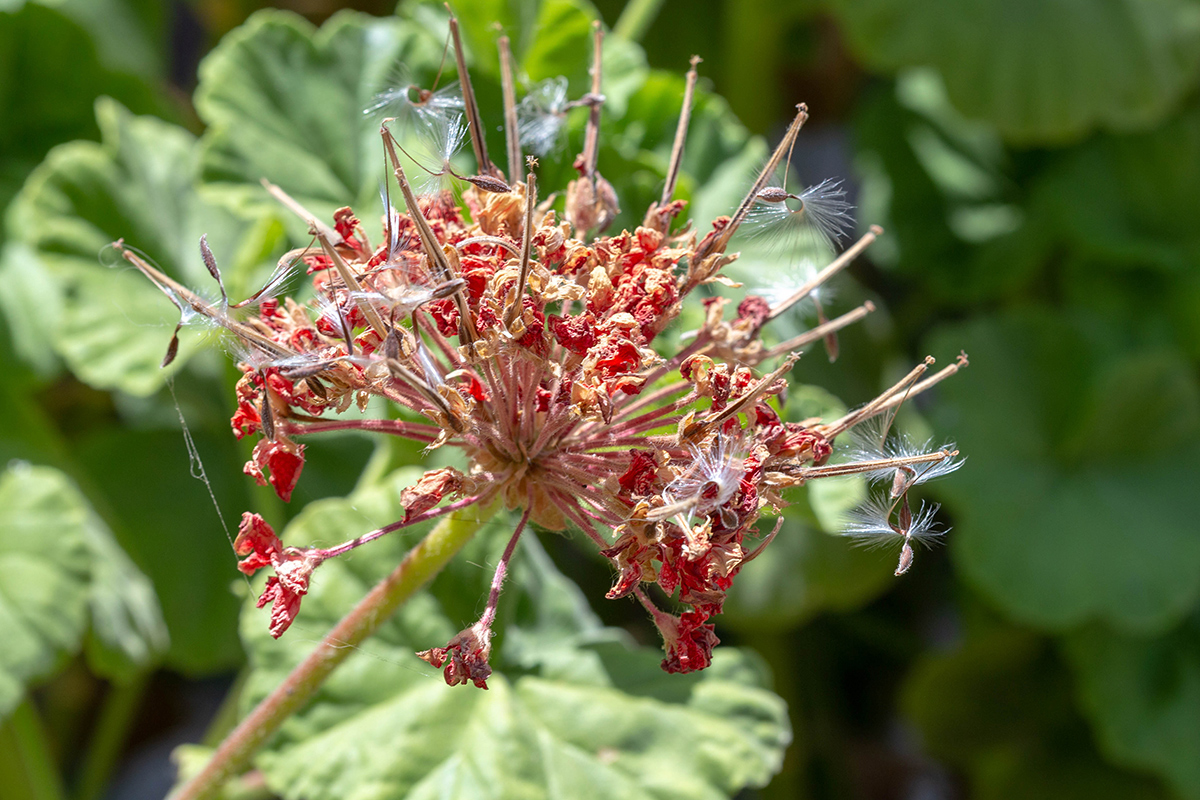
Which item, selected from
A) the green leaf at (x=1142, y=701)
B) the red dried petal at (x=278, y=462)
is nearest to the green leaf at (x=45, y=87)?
the red dried petal at (x=278, y=462)

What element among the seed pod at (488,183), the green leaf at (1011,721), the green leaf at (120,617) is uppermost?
the seed pod at (488,183)

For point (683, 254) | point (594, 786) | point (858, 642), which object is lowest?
point (858, 642)

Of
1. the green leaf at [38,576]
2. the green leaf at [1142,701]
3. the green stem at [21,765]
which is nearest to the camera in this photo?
the green leaf at [38,576]

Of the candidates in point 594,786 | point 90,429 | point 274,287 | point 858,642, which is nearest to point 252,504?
point 90,429

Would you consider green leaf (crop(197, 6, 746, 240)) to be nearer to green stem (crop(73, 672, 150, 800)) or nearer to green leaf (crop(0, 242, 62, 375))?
green leaf (crop(0, 242, 62, 375))

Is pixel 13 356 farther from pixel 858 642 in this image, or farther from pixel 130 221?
pixel 858 642

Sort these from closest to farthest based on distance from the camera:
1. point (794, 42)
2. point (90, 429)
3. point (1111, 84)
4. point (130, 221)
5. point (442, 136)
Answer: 1. point (442, 136)
2. point (130, 221)
3. point (1111, 84)
4. point (90, 429)
5. point (794, 42)

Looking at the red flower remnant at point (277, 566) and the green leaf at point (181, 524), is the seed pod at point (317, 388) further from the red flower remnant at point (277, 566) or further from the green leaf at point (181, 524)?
the green leaf at point (181, 524)

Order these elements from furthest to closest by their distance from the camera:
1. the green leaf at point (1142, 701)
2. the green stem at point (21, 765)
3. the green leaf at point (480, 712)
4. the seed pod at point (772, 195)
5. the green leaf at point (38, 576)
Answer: the green leaf at point (1142, 701)
the green stem at point (21, 765)
the green leaf at point (38, 576)
the green leaf at point (480, 712)
the seed pod at point (772, 195)
